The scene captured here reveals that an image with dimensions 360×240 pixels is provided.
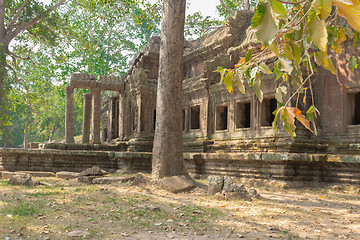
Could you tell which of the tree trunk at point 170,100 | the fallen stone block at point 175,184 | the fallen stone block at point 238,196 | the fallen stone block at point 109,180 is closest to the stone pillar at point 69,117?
the fallen stone block at point 109,180

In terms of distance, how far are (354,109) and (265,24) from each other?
8686mm

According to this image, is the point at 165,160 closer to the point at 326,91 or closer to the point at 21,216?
the point at 21,216

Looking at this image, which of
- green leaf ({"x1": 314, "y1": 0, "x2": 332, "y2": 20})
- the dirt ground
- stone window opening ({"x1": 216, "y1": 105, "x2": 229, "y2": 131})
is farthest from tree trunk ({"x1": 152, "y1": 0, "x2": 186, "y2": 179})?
green leaf ({"x1": 314, "y1": 0, "x2": 332, "y2": 20})

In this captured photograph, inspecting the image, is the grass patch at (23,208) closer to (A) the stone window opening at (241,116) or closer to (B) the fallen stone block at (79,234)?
(B) the fallen stone block at (79,234)

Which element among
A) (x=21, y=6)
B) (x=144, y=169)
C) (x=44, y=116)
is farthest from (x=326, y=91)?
(x=44, y=116)

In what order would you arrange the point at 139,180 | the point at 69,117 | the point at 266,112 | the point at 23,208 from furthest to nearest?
1. the point at 69,117
2. the point at 266,112
3. the point at 139,180
4. the point at 23,208

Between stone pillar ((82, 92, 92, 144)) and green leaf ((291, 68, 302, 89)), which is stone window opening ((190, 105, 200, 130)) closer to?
stone pillar ((82, 92, 92, 144))

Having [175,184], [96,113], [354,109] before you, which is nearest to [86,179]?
[175,184]

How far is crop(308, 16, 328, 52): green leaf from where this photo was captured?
1.86 metres

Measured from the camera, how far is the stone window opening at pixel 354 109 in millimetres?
9422

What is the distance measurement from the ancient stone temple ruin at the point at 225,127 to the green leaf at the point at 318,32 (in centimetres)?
590

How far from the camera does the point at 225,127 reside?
13.3 meters

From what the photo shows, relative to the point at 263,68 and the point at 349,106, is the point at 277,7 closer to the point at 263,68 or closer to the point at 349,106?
the point at 263,68

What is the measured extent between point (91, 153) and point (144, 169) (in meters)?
2.11
